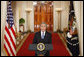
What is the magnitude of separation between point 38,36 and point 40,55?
1.96 feet

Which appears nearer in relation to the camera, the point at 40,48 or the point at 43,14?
the point at 40,48

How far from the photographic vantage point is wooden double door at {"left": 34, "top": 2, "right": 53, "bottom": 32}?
18.6 meters

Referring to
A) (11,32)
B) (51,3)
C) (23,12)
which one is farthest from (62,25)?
(11,32)

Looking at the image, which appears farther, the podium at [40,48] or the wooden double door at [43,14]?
the wooden double door at [43,14]

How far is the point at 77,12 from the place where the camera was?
186 inches

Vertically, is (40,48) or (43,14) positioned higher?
(43,14)

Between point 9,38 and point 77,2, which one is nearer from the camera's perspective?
point 77,2

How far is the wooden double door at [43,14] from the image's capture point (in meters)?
18.6

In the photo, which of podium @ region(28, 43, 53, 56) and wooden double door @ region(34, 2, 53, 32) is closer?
podium @ region(28, 43, 53, 56)

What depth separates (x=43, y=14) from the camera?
742 inches

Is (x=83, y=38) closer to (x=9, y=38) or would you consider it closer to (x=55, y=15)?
(x=9, y=38)

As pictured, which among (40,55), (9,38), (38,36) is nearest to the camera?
(40,55)

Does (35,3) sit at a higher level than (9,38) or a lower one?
higher

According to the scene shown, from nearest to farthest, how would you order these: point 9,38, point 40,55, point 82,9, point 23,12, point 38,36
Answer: point 40,55, point 38,36, point 82,9, point 9,38, point 23,12
